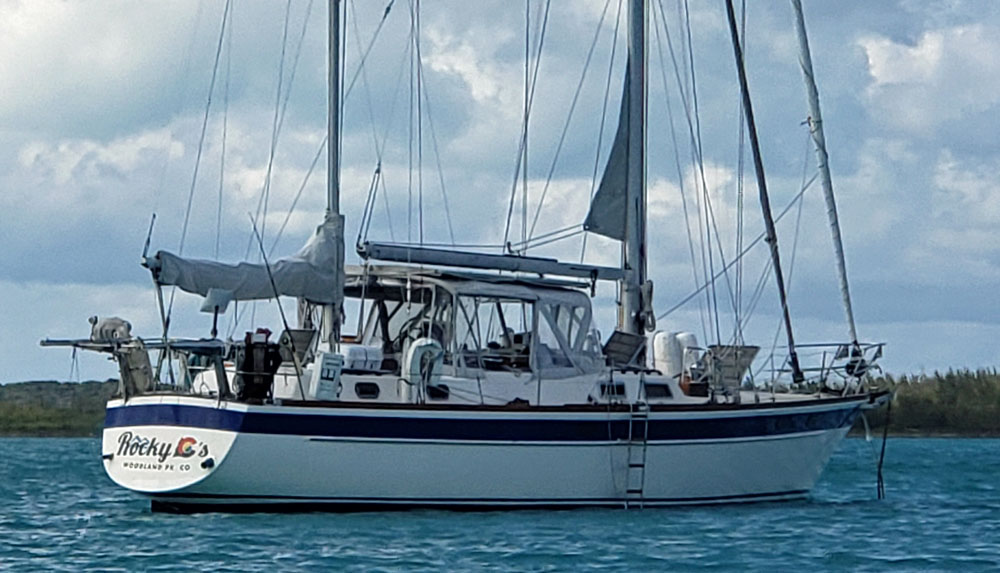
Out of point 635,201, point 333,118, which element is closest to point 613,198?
point 635,201

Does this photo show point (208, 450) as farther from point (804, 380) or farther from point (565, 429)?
point (804, 380)

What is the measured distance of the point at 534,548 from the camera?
2381 cm

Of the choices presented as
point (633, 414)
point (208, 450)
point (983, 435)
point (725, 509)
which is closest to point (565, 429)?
point (633, 414)

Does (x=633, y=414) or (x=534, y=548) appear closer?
(x=534, y=548)

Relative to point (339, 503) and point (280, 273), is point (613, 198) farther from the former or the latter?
point (339, 503)

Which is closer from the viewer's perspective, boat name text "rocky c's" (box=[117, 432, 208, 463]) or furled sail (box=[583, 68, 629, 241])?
boat name text "rocky c's" (box=[117, 432, 208, 463])

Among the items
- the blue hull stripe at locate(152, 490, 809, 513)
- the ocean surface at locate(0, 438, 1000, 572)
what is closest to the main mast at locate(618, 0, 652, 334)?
the ocean surface at locate(0, 438, 1000, 572)

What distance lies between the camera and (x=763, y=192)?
3322cm

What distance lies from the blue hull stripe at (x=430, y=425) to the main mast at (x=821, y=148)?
3148 mm

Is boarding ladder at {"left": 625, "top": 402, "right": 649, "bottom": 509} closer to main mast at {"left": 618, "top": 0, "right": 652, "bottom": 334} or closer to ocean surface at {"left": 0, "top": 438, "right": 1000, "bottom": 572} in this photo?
ocean surface at {"left": 0, "top": 438, "right": 1000, "bottom": 572}

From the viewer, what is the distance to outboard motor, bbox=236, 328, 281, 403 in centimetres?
2570

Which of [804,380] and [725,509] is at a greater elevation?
[804,380]

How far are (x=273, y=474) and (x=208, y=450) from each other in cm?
94

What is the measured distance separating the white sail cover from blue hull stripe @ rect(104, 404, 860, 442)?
1819 mm
